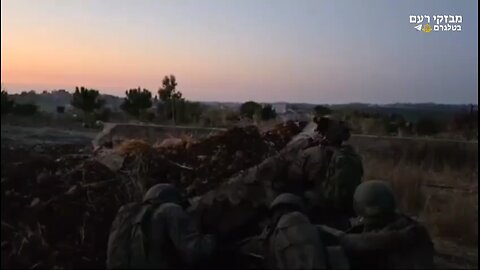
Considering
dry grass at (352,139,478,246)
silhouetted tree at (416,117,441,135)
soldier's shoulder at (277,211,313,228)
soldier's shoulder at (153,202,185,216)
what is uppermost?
soldier's shoulder at (153,202,185,216)

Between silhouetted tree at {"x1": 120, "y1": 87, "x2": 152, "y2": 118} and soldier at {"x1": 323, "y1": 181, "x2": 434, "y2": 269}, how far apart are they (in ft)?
85.1

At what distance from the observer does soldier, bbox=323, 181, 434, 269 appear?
15.6 ft

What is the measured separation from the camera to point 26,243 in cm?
595

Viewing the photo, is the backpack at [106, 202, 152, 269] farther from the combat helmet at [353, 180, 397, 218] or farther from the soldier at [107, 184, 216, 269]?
the combat helmet at [353, 180, 397, 218]

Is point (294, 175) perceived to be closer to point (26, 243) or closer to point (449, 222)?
point (26, 243)

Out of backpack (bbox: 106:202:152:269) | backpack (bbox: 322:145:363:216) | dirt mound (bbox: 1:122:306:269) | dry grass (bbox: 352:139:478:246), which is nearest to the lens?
backpack (bbox: 106:202:152:269)

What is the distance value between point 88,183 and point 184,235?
1980 millimetres

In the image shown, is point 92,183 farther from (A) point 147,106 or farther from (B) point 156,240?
(A) point 147,106

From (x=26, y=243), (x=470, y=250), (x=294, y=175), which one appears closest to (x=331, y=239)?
(x=294, y=175)

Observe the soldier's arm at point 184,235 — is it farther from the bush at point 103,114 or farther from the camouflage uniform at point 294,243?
the bush at point 103,114

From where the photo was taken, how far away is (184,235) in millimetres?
4898

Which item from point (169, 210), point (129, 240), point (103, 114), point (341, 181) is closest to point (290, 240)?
point (169, 210)

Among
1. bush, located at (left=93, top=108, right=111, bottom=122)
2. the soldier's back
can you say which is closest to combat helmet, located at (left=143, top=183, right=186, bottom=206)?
the soldier's back

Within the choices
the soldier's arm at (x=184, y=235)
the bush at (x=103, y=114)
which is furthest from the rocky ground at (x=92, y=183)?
the bush at (x=103, y=114)
